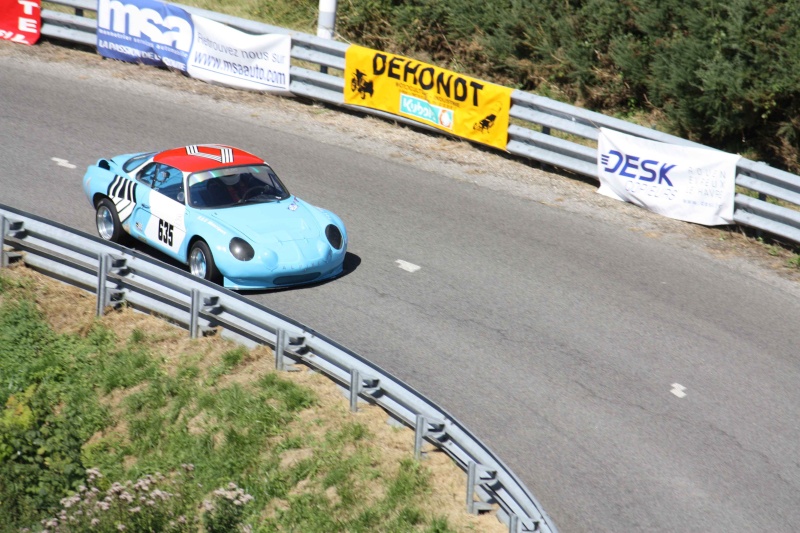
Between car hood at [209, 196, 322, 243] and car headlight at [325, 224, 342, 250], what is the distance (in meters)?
0.10

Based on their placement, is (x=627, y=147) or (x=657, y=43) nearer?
(x=627, y=147)

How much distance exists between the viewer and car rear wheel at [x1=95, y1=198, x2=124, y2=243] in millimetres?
11625

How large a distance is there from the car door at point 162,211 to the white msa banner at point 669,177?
678 centimetres

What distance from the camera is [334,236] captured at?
1116 cm

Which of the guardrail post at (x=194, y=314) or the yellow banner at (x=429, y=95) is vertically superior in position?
the yellow banner at (x=429, y=95)

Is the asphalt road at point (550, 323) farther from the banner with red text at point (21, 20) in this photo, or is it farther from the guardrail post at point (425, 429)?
the banner with red text at point (21, 20)

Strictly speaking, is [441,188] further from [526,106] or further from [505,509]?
[505,509]

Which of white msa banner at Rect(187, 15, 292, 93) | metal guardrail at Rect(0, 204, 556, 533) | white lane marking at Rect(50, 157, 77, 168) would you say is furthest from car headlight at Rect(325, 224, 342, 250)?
white msa banner at Rect(187, 15, 292, 93)

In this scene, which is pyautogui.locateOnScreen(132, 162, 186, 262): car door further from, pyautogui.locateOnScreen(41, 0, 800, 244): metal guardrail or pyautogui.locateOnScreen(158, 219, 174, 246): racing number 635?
pyautogui.locateOnScreen(41, 0, 800, 244): metal guardrail

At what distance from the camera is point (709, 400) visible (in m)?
9.44

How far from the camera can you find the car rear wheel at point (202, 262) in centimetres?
1052

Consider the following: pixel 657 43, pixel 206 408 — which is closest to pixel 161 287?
pixel 206 408

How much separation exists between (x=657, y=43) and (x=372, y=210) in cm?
667

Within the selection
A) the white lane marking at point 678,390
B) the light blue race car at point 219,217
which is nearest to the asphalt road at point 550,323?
the white lane marking at point 678,390
